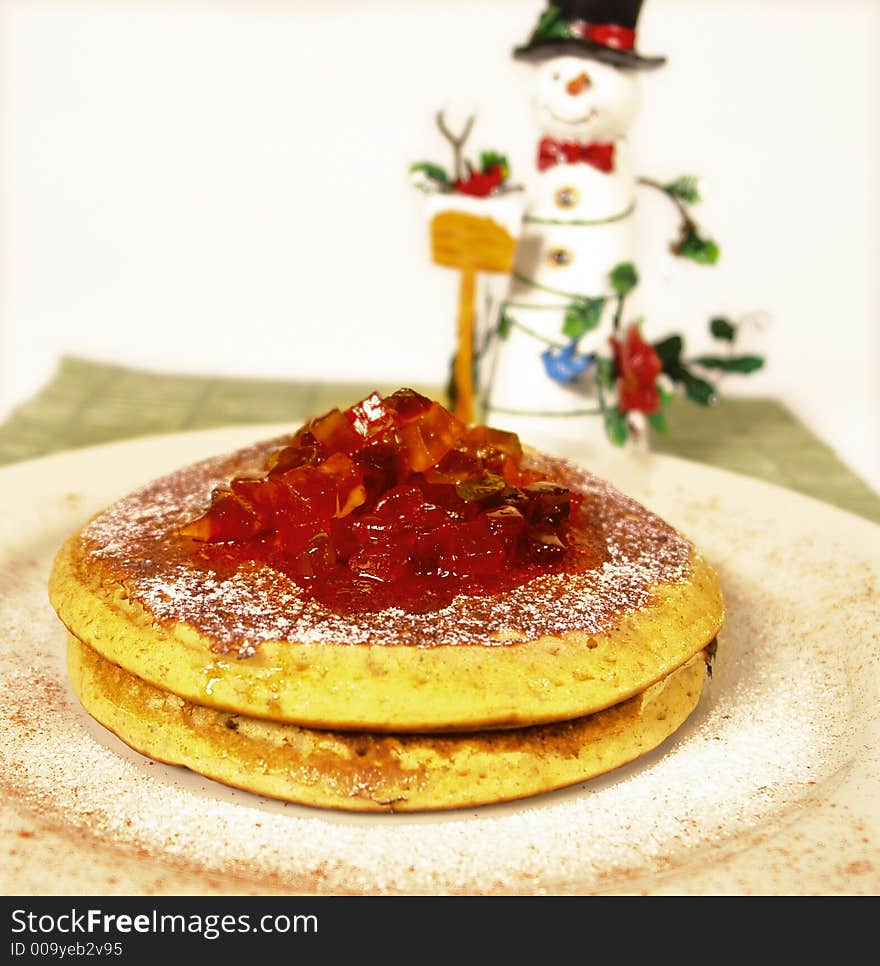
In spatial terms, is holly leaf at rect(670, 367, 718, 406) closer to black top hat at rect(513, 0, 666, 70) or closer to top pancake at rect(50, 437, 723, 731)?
black top hat at rect(513, 0, 666, 70)

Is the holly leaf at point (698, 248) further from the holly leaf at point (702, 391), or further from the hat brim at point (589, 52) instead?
the hat brim at point (589, 52)

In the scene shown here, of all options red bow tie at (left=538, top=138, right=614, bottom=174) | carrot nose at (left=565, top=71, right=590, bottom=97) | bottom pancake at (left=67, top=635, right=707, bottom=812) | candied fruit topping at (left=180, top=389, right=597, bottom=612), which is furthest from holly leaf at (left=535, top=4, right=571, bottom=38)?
bottom pancake at (left=67, top=635, right=707, bottom=812)

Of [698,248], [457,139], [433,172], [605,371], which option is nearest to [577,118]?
[457,139]

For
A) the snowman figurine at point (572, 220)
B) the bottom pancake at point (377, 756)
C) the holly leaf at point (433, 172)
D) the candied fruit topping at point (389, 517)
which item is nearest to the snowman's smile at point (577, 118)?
the snowman figurine at point (572, 220)

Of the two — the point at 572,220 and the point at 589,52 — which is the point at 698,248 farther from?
the point at 589,52

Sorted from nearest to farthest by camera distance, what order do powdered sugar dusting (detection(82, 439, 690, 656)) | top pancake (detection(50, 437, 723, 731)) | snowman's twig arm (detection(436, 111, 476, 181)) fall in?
1. top pancake (detection(50, 437, 723, 731))
2. powdered sugar dusting (detection(82, 439, 690, 656))
3. snowman's twig arm (detection(436, 111, 476, 181))
